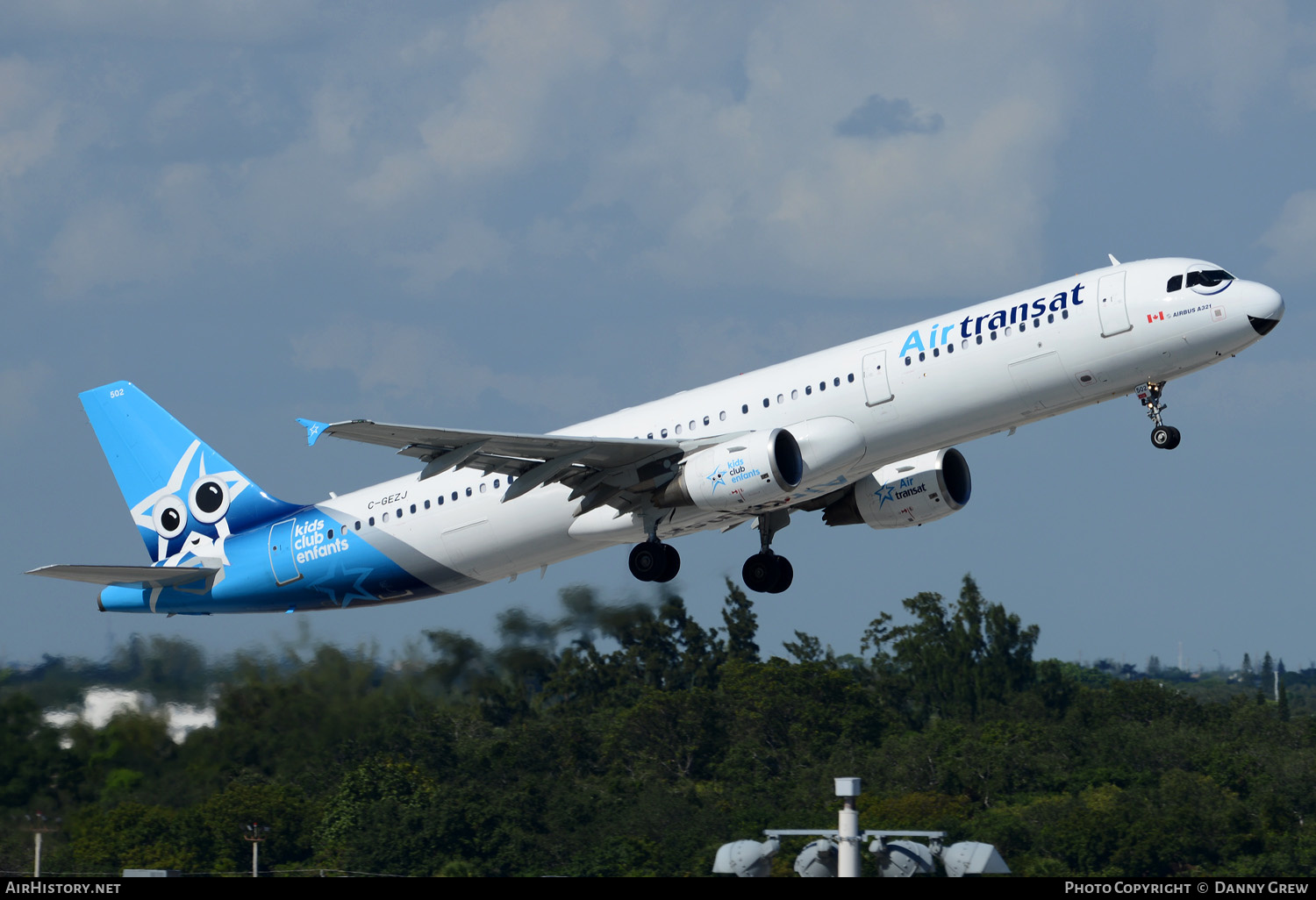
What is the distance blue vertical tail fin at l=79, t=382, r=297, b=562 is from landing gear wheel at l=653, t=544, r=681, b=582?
33.5 feet

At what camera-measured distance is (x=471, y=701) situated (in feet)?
167

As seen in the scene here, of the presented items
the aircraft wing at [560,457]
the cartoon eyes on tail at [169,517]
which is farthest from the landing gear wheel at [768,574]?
the cartoon eyes on tail at [169,517]

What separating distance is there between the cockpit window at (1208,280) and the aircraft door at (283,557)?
71.1 ft

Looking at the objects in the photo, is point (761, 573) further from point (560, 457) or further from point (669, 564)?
point (560, 457)

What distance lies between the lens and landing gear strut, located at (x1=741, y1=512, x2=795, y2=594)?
3953cm

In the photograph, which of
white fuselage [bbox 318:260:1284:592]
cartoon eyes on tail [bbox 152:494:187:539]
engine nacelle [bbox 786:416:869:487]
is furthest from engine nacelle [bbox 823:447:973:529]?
cartoon eyes on tail [bbox 152:494:187:539]

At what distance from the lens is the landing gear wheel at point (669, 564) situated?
3731 cm

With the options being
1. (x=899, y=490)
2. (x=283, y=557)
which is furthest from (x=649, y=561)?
(x=283, y=557)

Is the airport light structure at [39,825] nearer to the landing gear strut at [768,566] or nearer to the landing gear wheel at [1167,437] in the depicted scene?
the landing gear strut at [768,566]

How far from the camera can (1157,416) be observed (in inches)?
1335

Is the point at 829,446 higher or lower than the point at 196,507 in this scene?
lower

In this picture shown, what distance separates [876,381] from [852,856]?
9.95 metres

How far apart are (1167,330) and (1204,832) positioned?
46790 mm

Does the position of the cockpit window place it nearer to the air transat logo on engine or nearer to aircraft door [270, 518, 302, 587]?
the air transat logo on engine
